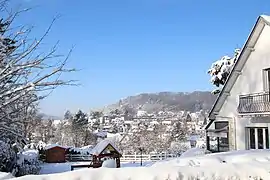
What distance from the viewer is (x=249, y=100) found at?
18.5 meters

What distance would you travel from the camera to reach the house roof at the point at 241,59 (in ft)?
Answer: 58.5

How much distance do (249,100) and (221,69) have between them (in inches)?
392

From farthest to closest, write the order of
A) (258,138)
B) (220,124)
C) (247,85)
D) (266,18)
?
(220,124) → (247,85) → (258,138) → (266,18)

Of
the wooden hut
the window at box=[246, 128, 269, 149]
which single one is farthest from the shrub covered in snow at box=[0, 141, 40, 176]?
the window at box=[246, 128, 269, 149]

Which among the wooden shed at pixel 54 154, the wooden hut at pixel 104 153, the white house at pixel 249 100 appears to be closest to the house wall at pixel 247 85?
the white house at pixel 249 100

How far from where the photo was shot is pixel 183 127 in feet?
189

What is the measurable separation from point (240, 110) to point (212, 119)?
4016 millimetres

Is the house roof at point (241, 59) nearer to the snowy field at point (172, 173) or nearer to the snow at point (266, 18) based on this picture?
the snow at point (266, 18)

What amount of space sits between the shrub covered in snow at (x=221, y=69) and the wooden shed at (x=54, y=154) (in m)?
17.9

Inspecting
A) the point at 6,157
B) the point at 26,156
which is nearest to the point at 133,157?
the point at 26,156

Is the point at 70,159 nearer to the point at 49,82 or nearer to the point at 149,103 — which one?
the point at 49,82

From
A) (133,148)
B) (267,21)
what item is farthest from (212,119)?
(133,148)

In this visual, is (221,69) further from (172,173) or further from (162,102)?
(162,102)

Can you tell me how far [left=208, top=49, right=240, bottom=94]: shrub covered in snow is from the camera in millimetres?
27906
